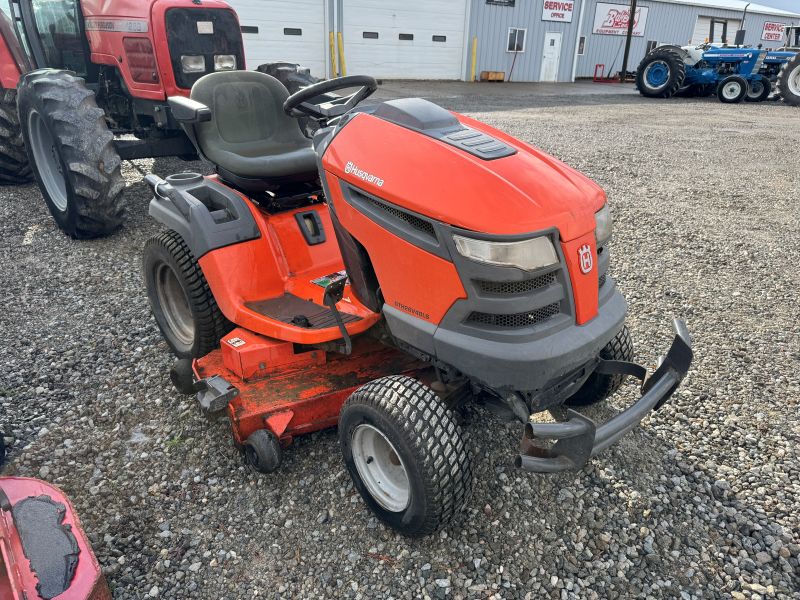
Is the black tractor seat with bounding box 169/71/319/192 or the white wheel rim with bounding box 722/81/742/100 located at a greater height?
the black tractor seat with bounding box 169/71/319/192

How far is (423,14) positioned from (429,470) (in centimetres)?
1825

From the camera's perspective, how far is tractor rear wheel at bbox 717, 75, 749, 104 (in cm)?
1394

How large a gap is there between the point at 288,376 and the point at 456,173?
44.3 inches

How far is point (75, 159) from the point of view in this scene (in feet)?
13.2

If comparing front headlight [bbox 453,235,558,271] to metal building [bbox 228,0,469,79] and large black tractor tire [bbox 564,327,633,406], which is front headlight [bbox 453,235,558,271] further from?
metal building [bbox 228,0,469,79]

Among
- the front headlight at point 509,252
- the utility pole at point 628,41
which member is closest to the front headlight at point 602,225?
the front headlight at point 509,252

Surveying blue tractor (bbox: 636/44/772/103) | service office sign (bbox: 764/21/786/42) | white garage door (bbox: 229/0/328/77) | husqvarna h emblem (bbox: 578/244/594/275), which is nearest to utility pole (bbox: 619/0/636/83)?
blue tractor (bbox: 636/44/772/103)

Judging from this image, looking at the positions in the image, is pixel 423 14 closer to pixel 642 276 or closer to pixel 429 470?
pixel 642 276

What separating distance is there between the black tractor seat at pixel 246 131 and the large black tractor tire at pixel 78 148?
1488mm

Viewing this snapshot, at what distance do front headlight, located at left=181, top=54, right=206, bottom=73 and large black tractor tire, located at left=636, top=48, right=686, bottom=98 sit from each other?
1337cm

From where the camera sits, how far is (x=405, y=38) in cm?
1747

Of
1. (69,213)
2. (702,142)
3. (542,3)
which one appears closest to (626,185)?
(702,142)

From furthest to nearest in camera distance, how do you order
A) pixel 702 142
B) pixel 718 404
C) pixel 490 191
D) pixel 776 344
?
pixel 702 142, pixel 776 344, pixel 718 404, pixel 490 191

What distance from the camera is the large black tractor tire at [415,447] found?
1780 millimetres
